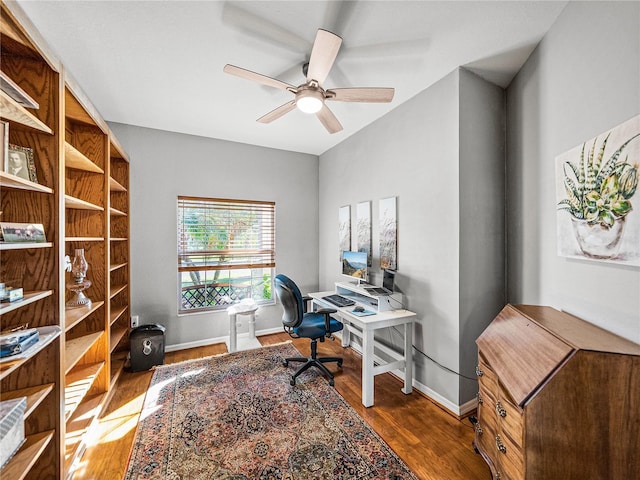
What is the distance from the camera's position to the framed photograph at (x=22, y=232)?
115 cm

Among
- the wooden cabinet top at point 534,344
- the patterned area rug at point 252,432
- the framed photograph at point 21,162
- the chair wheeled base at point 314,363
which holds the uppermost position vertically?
the framed photograph at point 21,162

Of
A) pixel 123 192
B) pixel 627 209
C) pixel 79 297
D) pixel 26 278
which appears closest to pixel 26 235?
pixel 26 278

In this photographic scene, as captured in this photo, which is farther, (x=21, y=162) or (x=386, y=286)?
(x=386, y=286)

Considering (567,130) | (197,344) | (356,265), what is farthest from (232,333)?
(567,130)

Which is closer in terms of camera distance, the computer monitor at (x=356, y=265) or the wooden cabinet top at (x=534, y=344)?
the wooden cabinet top at (x=534, y=344)

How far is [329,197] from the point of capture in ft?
13.1

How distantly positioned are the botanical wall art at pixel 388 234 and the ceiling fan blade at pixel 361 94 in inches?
41.9

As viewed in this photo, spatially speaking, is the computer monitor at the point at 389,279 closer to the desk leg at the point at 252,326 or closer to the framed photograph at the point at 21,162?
the desk leg at the point at 252,326

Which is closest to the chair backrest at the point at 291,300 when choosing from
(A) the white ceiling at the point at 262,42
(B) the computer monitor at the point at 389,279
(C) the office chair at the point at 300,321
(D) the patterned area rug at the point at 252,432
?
(C) the office chair at the point at 300,321

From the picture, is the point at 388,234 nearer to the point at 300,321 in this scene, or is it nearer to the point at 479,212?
the point at 479,212

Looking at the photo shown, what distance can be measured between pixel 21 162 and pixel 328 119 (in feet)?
6.25

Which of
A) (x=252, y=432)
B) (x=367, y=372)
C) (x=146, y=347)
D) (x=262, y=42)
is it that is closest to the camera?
(x=262, y=42)

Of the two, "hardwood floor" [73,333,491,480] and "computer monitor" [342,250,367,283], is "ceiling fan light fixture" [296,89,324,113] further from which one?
"hardwood floor" [73,333,491,480]

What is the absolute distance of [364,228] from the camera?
3.20 meters
